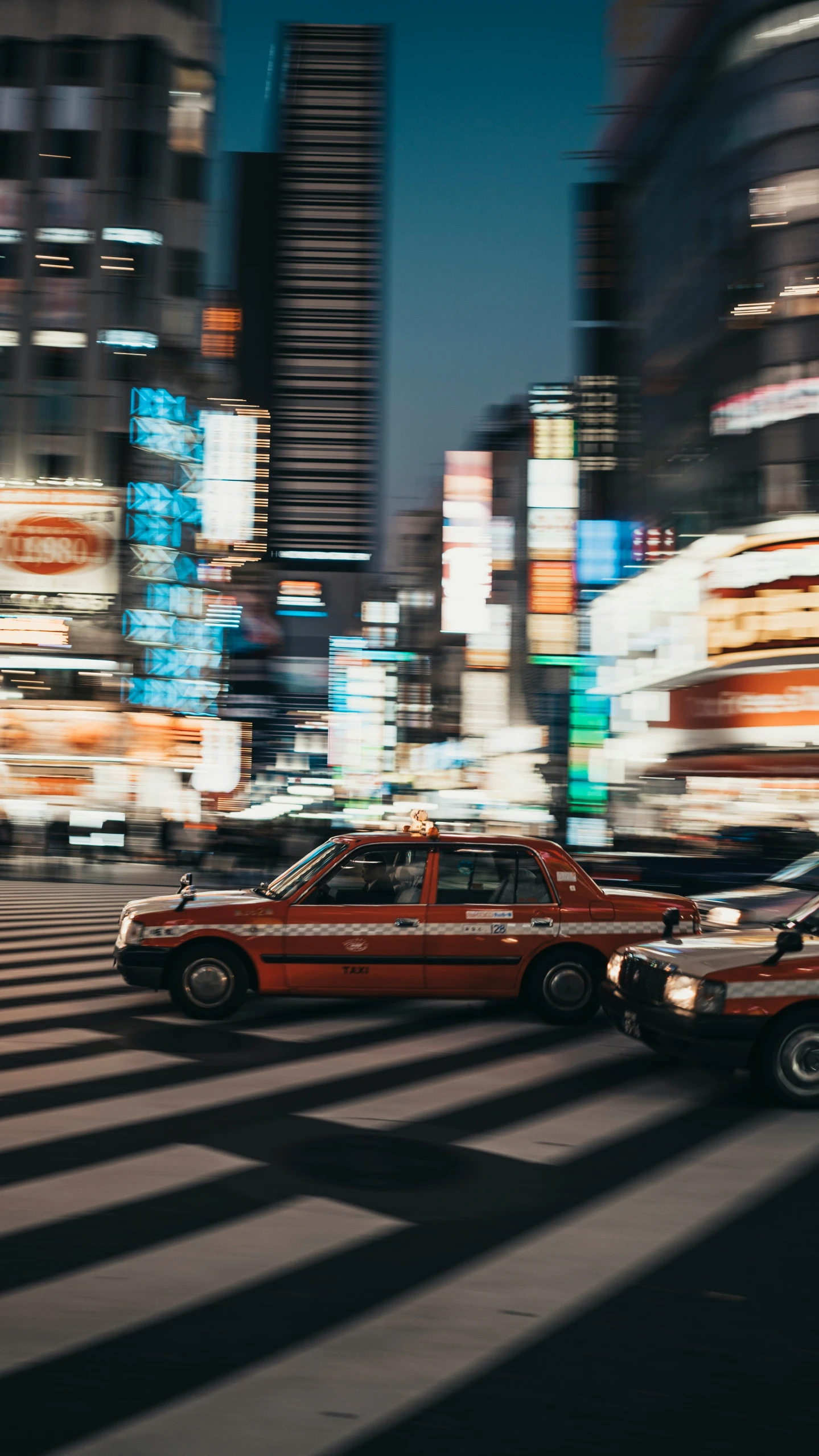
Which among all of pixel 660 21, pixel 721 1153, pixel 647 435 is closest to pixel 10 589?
pixel 647 435

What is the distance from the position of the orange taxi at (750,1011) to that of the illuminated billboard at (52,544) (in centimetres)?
4769

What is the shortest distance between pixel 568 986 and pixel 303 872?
212cm

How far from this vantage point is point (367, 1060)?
318 inches

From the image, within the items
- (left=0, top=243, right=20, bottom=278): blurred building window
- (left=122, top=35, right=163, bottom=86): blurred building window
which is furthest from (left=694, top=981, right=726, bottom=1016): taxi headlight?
(left=122, top=35, right=163, bottom=86): blurred building window

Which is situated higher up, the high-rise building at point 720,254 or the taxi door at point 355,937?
the high-rise building at point 720,254

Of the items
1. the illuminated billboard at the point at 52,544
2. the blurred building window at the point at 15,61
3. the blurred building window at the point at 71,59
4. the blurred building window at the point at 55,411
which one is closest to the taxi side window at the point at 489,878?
Result: the illuminated billboard at the point at 52,544

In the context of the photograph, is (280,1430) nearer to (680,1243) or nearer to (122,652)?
(680,1243)

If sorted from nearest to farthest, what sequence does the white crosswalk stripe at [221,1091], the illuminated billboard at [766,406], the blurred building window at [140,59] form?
the white crosswalk stripe at [221,1091] < the illuminated billboard at [766,406] < the blurred building window at [140,59]

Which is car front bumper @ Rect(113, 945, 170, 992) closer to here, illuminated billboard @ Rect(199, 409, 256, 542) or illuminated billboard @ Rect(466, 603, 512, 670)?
illuminated billboard @ Rect(199, 409, 256, 542)

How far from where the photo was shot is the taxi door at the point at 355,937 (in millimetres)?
9273

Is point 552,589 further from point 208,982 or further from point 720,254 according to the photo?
point 208,982

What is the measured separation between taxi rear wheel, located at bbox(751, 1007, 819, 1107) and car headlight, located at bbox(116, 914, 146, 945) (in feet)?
14.2

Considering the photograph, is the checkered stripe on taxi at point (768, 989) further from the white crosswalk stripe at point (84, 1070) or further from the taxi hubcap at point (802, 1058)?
Answer: the white crosswalk stripe at point (84, 1070)

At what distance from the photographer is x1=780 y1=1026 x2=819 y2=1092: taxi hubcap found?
23.4 feet
